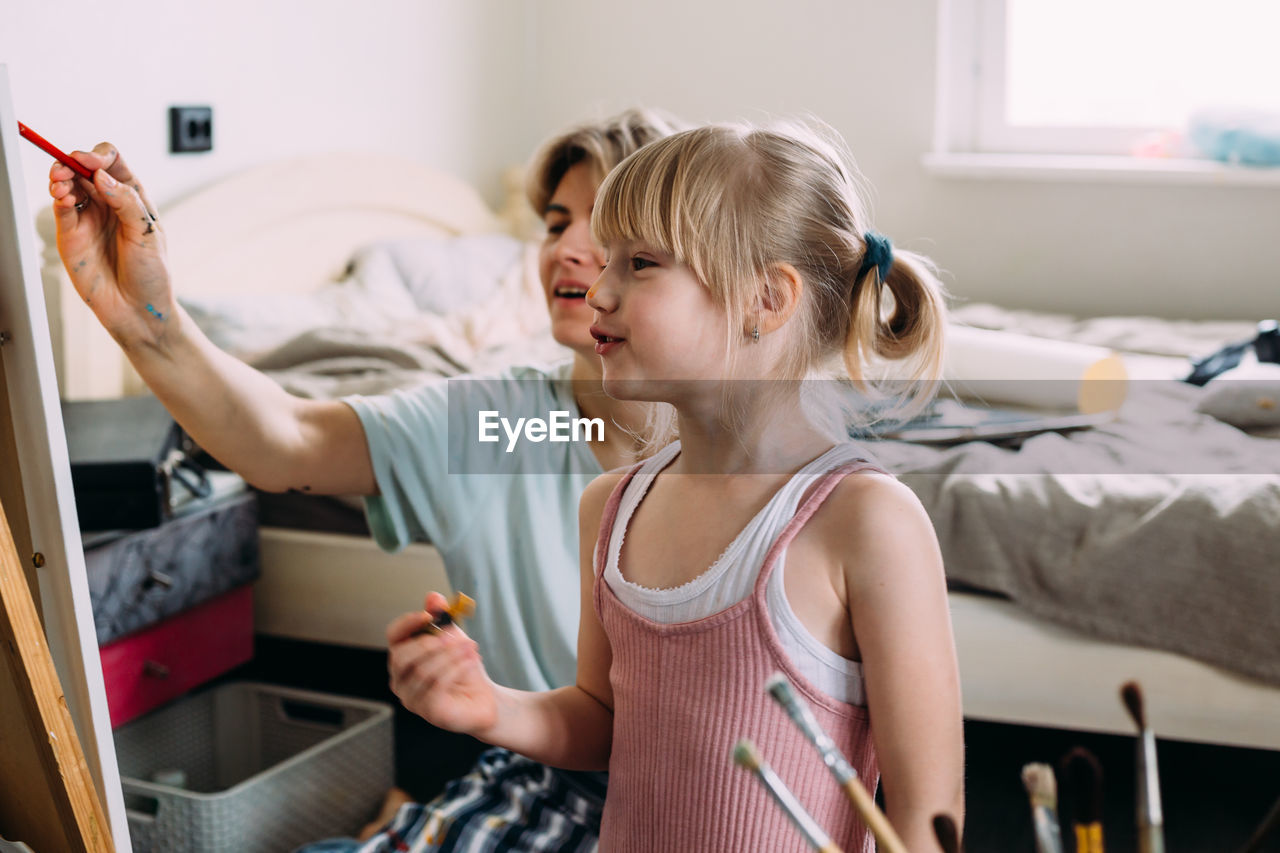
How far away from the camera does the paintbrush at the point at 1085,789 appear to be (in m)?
0.40

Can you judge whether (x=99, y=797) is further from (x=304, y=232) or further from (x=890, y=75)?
(x=890, y=75)

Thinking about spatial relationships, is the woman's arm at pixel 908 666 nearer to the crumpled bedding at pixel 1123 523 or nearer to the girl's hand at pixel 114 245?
the girl's hand at pixel 114 245

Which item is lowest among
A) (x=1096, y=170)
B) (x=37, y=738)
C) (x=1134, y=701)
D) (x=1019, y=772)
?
(x=1019, y=772)

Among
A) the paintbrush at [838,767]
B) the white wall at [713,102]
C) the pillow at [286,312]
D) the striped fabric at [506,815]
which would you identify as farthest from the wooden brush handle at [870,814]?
the white wall at [713,102]

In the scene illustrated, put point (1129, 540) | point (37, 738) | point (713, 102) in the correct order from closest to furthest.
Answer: point (37, 738)
point (1129, 540)
point (713, 102)

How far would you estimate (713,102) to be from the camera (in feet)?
11.4

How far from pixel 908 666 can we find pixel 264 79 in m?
2.14

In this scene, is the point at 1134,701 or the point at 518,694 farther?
the point at 518,694

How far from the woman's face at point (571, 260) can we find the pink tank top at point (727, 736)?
406 mm

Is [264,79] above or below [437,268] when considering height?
above

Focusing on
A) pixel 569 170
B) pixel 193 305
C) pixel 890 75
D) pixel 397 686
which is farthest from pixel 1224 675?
pixel 890 75

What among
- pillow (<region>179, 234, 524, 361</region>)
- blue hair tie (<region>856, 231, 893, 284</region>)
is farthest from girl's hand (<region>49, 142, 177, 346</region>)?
pillow (<region>179, 234, 524, 361</region>)

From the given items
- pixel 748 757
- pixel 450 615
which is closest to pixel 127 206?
pixel 450 615

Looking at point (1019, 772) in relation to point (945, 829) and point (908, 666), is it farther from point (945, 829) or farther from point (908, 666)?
point (945, 829)
